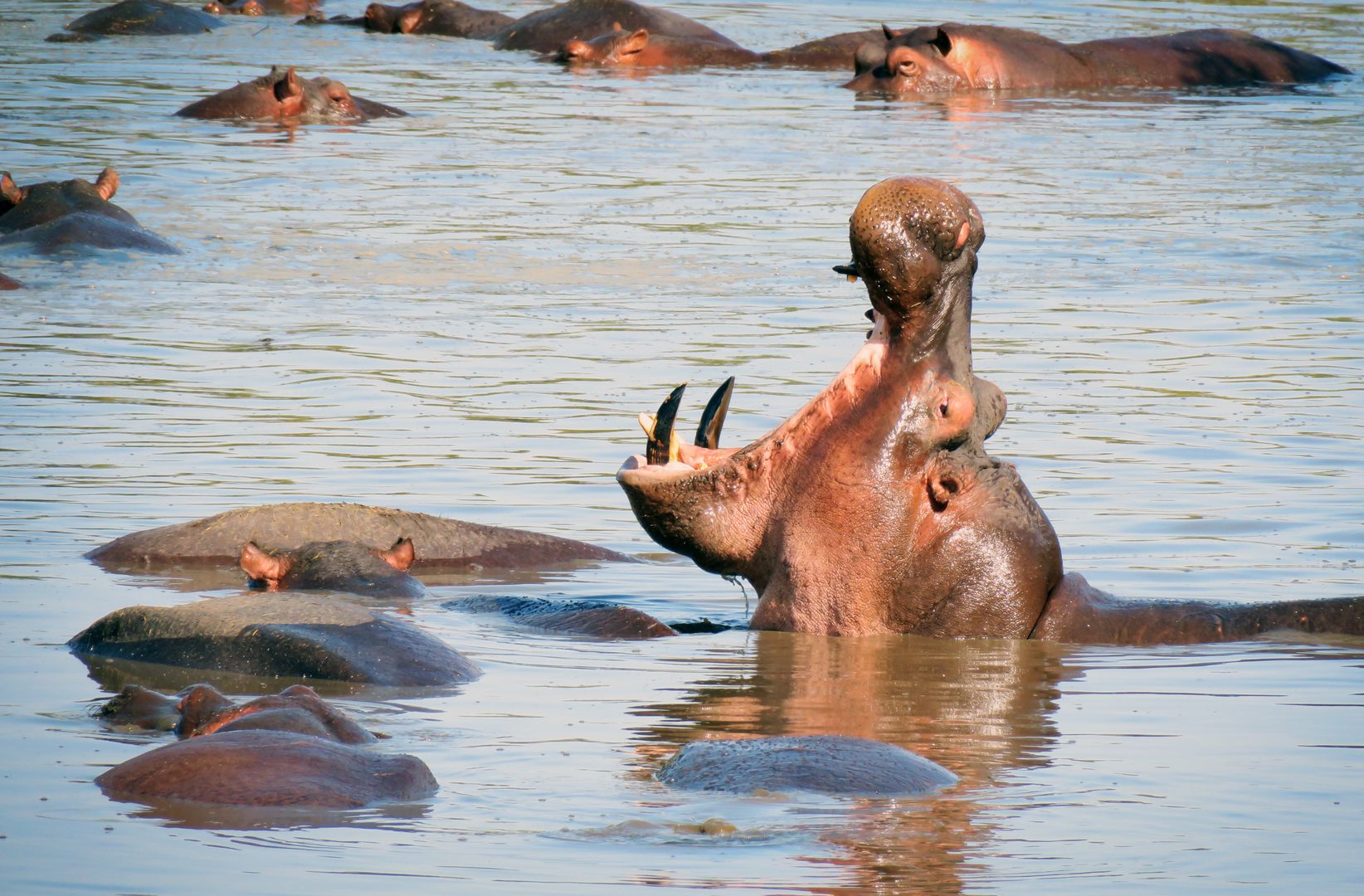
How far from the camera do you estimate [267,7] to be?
2697 centimetres

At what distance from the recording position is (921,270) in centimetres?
510

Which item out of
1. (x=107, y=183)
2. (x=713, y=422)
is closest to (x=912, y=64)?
(x=107, y=183)

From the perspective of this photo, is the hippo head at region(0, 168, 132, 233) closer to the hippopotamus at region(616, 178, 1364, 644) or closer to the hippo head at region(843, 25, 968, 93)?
the hippopotamus at region(616, 178, 1364, 644)

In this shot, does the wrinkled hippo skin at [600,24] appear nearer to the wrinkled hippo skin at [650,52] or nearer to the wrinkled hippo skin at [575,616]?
the wrinkled hippo skin at [650,52]

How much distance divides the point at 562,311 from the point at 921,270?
21.1 ft

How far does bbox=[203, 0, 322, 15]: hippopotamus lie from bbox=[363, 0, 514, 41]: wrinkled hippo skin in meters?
1.55

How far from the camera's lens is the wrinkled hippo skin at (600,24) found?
23.8m

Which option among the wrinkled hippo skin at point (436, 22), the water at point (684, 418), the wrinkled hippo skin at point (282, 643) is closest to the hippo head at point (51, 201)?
the water at point (684, 418)

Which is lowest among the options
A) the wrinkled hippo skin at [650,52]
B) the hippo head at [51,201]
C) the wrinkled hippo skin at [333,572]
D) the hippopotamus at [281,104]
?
the wrinkled hippo skin at [333,572]

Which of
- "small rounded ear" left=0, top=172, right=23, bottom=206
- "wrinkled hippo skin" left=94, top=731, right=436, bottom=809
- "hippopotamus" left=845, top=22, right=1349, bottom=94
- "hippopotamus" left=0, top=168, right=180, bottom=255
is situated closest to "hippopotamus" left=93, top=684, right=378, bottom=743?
"wrinkled hippo skin" left=94, top=731, right=436, bottom=809

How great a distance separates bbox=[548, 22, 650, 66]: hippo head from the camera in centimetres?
2314

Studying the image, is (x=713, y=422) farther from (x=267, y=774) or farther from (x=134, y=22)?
(x=134, y=22)

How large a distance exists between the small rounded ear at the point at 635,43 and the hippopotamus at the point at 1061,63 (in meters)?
2.47

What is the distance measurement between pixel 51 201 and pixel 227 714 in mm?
9260
